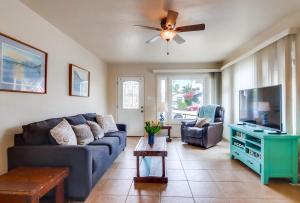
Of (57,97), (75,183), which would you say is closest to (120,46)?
(57,97)

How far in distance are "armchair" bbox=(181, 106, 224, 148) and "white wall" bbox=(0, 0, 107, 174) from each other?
Answer: 2.61 m

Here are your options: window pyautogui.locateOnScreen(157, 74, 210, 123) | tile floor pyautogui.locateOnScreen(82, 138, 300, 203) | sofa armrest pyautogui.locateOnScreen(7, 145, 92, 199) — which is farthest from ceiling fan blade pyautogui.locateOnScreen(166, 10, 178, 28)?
window pyautogui.locateOnScreen(157, 74, 210, 123)

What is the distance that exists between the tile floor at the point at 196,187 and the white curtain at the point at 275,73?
0.97 meters

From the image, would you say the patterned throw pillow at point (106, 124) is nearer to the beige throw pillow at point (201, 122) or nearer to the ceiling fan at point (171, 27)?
the beige throw pillow at point (201, 122)

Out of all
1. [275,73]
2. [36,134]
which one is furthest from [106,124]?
[275,73]

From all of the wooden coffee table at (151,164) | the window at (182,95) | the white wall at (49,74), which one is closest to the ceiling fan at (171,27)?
the white wall at (49,74)

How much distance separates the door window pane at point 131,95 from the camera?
265 inches

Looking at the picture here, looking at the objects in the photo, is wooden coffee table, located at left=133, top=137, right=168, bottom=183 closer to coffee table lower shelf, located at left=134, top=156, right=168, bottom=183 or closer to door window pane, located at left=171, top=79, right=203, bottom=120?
coffee table lower shelf, located at left=134, top=156, right=168, bottom=183

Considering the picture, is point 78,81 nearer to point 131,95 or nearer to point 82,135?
point 82,135

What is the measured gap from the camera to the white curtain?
3.03 meters

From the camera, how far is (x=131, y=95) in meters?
6.75

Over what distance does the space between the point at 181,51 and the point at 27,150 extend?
13.0 feet

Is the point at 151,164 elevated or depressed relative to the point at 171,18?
depressed

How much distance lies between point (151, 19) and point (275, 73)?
88.0 inches
